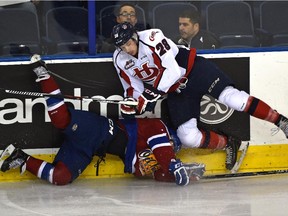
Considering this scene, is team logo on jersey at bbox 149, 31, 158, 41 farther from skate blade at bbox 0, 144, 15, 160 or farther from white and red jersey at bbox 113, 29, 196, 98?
skate blade at bbox 0, 144, 15, 160

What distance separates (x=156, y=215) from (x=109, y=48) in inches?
49.4

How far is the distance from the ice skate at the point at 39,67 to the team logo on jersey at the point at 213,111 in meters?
0.97

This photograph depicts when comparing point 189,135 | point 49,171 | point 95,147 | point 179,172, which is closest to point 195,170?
point 179,172

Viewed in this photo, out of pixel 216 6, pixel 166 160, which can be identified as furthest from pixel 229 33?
pixel 166 160

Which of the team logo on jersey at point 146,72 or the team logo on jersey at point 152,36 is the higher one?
the team logo on jersey at point 152,36

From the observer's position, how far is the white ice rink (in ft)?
14.4

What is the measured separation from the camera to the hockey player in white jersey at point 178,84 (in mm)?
4863

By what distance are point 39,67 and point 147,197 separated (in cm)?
98

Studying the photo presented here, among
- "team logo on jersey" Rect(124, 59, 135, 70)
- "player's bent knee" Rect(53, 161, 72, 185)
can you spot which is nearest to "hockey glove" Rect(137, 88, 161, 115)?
"team logo on jersey" Rect(124, 59, 135, 70)

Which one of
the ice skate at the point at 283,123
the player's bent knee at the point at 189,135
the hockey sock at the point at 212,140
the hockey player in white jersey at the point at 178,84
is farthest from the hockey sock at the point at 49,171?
the ice skate at the point at 283,123

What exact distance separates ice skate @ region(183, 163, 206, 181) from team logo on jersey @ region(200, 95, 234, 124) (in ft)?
1.22

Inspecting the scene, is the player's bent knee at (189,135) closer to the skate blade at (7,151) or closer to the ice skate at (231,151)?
the ice skate at (231,151)

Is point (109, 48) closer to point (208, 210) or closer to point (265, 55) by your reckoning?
point (265, 55)

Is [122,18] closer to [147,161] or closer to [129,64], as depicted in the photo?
[129,64]
